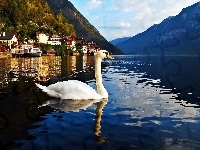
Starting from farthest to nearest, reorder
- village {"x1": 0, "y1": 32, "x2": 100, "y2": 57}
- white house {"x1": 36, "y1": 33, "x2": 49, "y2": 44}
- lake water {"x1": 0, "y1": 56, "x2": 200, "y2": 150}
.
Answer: white house {"x1": 36, "y1": 33, "x2": 49, "y2": 44}
village {"x1": 0, "y1": 32, "x2": 100, "y2": 57}
lake water {"x1": 0, "y1": 56, "x2": 200, "y2": 150}

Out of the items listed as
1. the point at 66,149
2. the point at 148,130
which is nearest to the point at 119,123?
the point at 148,130

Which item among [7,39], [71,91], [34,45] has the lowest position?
[71,91]

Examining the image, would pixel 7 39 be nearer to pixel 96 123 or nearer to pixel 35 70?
pixel 35 70

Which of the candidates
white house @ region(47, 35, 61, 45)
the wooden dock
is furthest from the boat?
white house @ region(47, 35, 61, 45)

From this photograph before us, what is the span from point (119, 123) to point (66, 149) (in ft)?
15.1

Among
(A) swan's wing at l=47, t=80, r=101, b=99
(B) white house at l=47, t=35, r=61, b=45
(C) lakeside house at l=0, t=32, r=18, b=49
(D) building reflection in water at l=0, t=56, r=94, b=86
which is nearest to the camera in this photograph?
(A) swan's wing at l=47, t=80, r=101, b=99

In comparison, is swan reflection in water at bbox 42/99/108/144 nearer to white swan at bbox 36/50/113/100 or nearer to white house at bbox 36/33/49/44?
white swan at bbox 36/50/113/100

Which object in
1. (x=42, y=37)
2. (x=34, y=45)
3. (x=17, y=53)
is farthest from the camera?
(x=42, y=37)

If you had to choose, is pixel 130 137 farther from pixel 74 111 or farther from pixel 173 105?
pixel 173 105

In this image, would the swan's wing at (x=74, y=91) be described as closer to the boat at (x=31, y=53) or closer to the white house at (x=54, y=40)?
the boat at (x=31, y=53)

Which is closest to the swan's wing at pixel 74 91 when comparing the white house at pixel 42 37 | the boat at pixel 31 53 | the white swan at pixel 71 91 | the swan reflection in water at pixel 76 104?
the white swan at pixel 71 91

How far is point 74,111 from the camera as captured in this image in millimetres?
16781

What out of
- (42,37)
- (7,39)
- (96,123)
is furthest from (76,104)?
(42,37)

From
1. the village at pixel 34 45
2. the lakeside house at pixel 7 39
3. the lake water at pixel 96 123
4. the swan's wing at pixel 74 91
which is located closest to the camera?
the lake water at pixel 96 123
